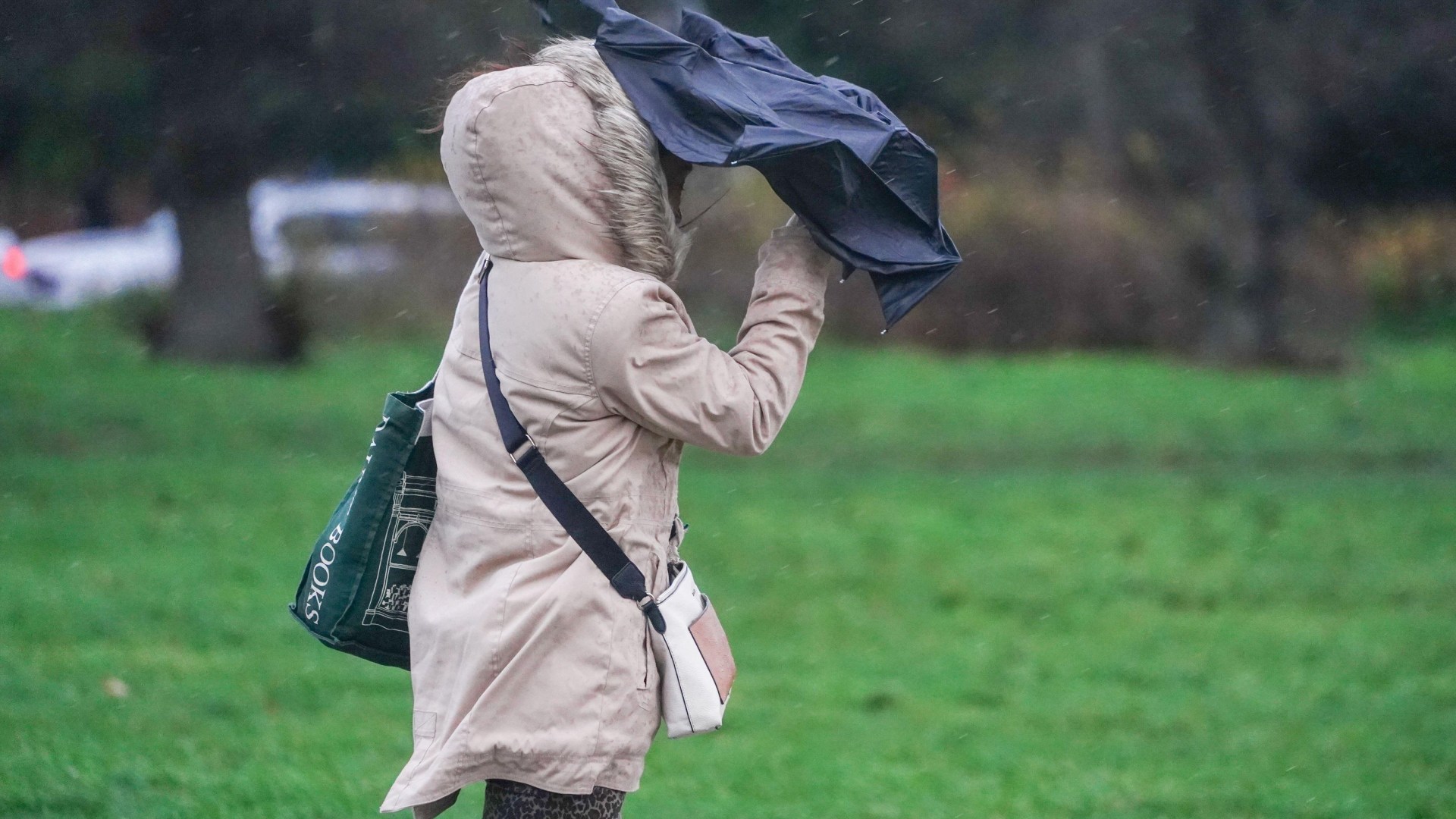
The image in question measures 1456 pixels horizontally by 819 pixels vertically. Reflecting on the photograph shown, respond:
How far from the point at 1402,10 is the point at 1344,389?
4054 millimetres

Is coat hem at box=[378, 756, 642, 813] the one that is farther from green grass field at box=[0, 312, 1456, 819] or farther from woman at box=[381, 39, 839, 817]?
green grass field at box=[0, 312, 1456, 819]

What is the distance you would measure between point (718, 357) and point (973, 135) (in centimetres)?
2031

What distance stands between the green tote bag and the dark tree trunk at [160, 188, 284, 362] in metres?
13.6

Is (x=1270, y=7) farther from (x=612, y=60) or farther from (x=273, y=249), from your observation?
(x=612, y=60)

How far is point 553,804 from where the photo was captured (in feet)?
8.71

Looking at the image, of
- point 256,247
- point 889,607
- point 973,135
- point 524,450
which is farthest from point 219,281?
point 524,450

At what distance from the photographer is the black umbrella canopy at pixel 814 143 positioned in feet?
8.56

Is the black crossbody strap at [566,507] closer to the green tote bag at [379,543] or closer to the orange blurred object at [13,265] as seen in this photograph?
the green tote bag at [379,543]

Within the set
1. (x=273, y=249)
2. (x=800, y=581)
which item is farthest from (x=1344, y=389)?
(x=273, y=249)

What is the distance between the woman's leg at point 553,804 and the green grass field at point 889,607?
7.13 ft

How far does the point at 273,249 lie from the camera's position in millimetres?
17734

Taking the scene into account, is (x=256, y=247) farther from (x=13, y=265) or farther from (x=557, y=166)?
(x=557, y=166)

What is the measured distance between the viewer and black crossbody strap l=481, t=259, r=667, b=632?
2607mm

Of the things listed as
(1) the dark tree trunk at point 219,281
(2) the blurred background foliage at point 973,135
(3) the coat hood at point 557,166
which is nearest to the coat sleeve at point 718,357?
(3) the coat hood at point 557,166
